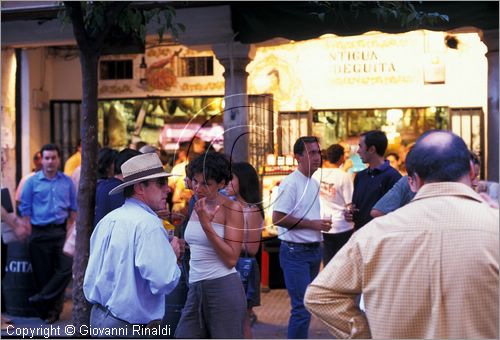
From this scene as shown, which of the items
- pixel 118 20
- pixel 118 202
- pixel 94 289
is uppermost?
pixel 118 20

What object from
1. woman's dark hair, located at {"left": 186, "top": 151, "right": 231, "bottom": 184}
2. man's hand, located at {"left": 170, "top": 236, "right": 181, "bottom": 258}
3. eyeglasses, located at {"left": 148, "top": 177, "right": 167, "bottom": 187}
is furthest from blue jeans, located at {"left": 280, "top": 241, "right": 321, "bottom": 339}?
eyeglasses, located at {"left": 148, "top": 177, "right": 167, "bottom": 187}

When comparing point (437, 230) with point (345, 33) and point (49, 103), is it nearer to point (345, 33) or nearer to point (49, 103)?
point (345, 33)

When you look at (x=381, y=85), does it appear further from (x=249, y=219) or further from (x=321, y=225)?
(x=249, y=219)

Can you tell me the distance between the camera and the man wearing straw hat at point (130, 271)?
3828 mm

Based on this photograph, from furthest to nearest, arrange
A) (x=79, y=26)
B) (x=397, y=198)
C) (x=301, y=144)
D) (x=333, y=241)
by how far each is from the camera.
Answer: (x=333, y=241) → (x=301, y=144) → (x=79, y=26) → (x=397, y=198)

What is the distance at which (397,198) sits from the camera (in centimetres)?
539

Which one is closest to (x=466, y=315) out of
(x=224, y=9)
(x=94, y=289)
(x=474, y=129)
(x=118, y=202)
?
(x=94, y=289)

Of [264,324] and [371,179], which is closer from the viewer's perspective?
[371,179]

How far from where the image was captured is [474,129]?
1011 centimetres

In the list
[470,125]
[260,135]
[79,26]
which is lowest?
[260,135]

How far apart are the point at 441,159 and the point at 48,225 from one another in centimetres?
657

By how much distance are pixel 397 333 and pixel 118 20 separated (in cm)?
409

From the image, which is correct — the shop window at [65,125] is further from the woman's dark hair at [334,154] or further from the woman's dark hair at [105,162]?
the woman's dark hair at [105,162]

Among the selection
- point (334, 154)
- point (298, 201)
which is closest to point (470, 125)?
point (334, 154)
